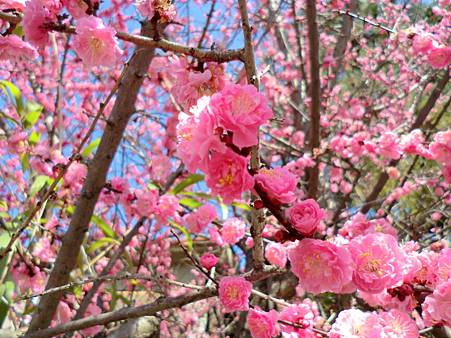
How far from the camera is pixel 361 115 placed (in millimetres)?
5988

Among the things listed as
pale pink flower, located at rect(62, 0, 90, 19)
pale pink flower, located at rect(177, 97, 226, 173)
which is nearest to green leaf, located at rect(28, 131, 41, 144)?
pale pink flower, located at rect(62, 0, 90, 19)

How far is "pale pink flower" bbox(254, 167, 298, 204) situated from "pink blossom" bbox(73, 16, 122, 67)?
2.57ft

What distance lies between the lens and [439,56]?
9.21ft

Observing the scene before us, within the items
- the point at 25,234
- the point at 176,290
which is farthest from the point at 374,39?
the point at 25,234

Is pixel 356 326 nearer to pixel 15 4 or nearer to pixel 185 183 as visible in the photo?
pixel 15 4

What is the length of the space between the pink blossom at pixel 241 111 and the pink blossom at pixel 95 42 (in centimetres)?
71

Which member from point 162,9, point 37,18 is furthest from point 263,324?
point 37,18

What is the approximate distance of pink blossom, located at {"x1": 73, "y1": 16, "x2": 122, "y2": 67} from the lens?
5.19 feet

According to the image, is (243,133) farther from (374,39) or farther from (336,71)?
(374,39)

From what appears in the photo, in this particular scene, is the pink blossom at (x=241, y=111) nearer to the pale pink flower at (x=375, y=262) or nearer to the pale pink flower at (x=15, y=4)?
the pale pink flower at (x=375, y=262)

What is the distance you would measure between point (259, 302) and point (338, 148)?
60.3 inches

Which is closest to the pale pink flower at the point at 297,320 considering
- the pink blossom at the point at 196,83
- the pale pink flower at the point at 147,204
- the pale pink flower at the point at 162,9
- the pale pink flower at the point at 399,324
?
the pale pink flower at the point at 399,324

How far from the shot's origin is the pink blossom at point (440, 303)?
1476 millimetres

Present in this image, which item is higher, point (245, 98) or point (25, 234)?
point (25, 234)
